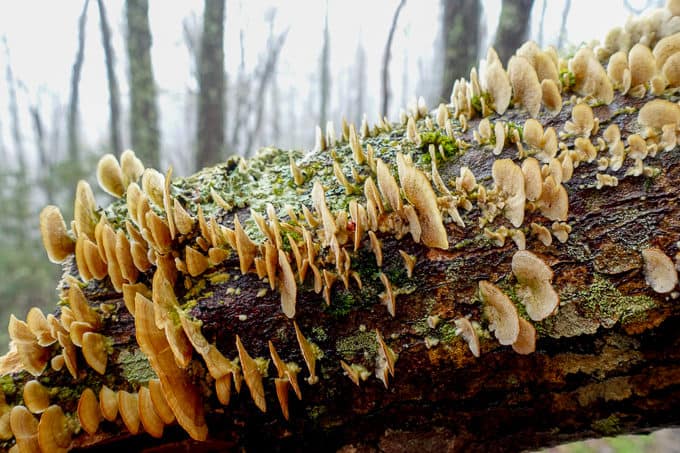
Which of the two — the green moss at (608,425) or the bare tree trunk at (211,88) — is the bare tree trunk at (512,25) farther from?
the bare tree trunk at (211,88)

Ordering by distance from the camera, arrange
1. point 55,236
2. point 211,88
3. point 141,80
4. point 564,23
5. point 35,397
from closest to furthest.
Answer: point 35,397 → point 55,236 → point 141,80 → point 211,88 → point 564,23

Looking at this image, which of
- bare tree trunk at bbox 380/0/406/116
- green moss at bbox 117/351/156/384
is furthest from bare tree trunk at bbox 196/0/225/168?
green moss at bbox 117/351/156/384

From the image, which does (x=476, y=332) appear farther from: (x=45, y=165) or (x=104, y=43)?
(x=45, y=165)

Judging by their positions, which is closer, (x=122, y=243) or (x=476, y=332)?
(x=476, y=332)

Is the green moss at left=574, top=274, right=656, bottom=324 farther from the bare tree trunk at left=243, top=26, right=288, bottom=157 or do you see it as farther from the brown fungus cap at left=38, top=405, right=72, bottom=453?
the bare tree trunk at left=243, top=26, right=288, bottom=157

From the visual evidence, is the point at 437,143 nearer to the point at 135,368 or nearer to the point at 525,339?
the point at 525,339

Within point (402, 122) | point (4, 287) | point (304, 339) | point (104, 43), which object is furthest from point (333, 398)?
point (4, 287)

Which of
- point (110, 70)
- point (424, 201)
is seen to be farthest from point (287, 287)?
point (110, 70)
